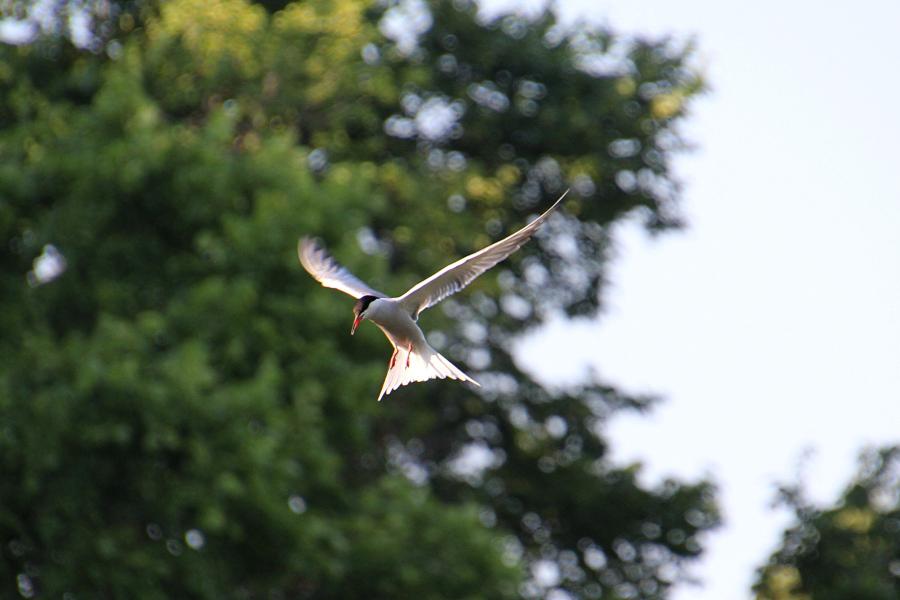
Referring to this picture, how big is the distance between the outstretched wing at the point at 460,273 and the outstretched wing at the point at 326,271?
524mm

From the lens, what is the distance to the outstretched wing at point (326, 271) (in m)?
10.8

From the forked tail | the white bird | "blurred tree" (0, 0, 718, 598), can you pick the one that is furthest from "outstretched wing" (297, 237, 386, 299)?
"blurred tree" (0, 0, 718, 598)

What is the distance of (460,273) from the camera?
32.5ft

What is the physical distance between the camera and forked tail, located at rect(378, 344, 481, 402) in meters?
10.2

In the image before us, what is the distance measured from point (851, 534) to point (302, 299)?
9818 mm

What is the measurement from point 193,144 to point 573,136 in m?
7.32

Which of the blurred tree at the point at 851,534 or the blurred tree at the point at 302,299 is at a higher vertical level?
the blurred tree at the point at 302,299

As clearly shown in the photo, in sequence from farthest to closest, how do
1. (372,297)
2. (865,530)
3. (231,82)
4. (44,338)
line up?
(865,530)
(231,82)
(44,338)
(372,297)

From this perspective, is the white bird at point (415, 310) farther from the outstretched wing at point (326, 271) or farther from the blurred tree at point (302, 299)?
the blurred tree at point (302, 299)

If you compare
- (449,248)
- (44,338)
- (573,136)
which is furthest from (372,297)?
(573,136)

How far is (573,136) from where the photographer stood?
89.7 ft

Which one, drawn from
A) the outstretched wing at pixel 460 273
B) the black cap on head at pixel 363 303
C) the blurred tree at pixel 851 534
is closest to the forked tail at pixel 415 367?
the outstretched wing at pixel 460 273

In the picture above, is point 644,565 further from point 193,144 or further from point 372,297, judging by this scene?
point 372,297

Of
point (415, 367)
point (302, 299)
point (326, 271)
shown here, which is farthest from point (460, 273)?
point (302, 299)
